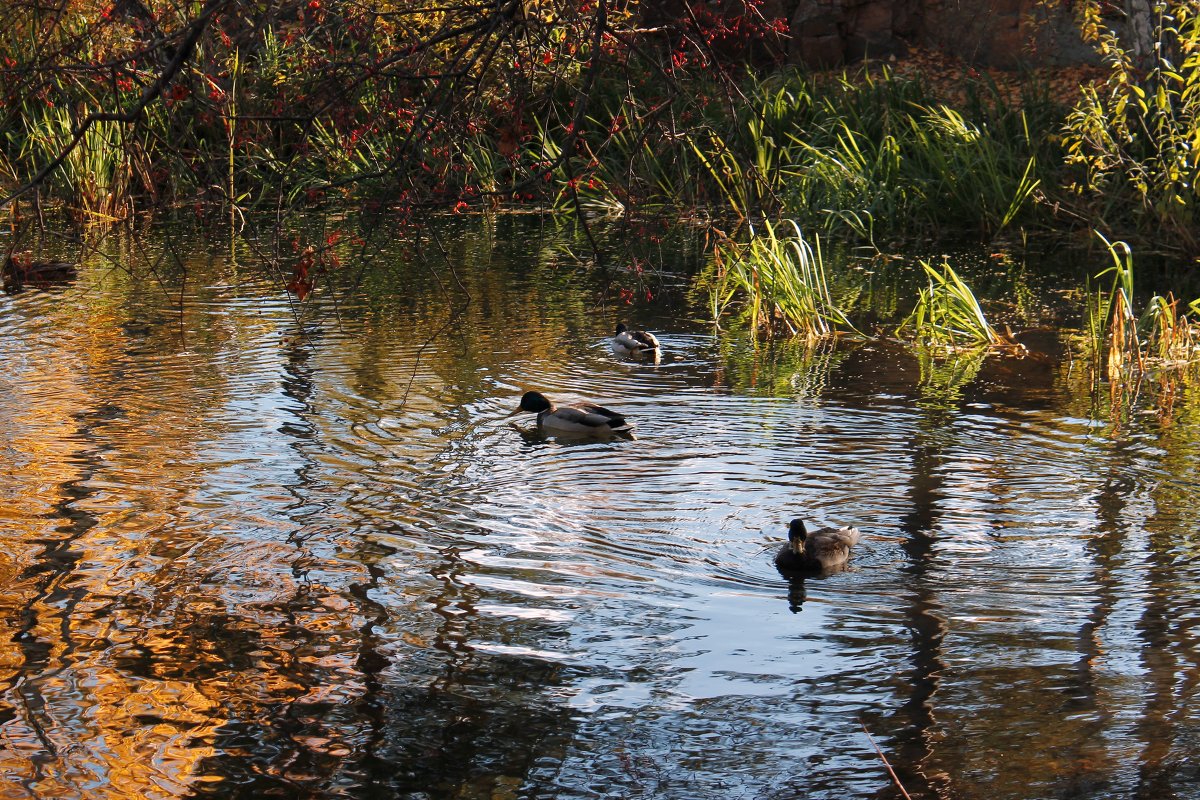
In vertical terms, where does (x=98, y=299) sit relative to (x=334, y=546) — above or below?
above

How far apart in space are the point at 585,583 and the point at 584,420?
2355 mm

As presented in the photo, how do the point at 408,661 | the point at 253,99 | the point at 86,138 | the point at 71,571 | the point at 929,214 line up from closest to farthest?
the point at 408,661 < the point at 71,571 < the point at 929,214 < the point at 86,138 < the point at 253,99

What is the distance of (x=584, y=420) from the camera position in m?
8.40

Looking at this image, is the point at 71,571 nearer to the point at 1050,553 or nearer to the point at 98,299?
the point at 1050,553

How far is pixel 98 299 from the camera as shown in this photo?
12.5 meters

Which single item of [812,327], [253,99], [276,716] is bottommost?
[276,716]

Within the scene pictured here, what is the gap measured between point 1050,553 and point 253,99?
45.0 feet

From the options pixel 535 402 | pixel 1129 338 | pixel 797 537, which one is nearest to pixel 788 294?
pixel 1129 338

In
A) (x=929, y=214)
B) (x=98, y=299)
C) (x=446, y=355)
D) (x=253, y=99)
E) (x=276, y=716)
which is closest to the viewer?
(x=276, y=716)

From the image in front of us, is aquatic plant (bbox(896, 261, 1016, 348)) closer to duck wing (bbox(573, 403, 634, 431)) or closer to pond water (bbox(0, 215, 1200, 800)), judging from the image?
pond water (bbox(0, 215, 1200, 800))

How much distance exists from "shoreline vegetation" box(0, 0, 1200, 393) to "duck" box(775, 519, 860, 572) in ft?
4.00

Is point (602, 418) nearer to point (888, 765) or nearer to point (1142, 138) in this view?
point (888, 765)

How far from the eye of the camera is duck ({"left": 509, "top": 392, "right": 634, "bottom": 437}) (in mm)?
8359

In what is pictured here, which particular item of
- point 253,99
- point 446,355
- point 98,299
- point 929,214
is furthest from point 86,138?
point 929,214
